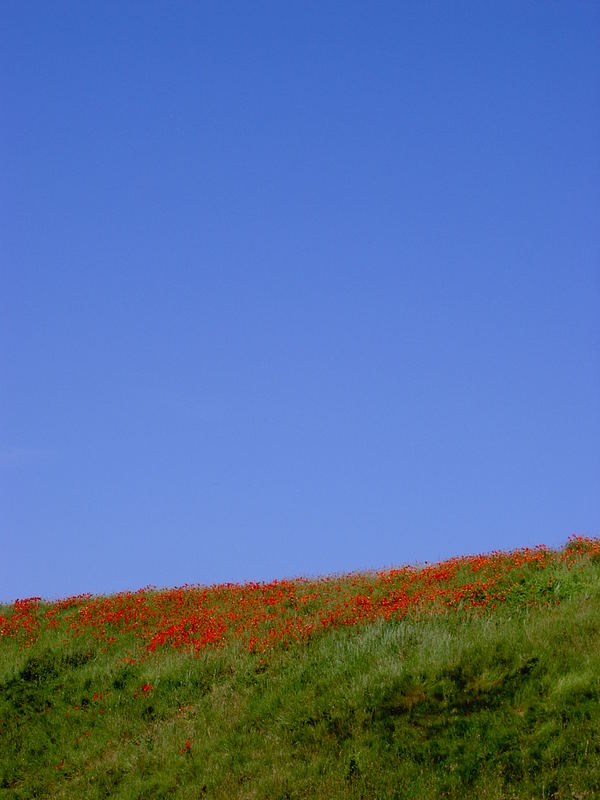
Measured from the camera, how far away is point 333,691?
1209 centimetres

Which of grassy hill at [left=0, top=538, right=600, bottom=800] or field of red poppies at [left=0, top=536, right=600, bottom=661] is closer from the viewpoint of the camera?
grassy hill at [left=0, top=538, right=600, bottom=800]

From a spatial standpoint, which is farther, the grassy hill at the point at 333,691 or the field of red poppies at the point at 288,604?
the field of red poppies at the point at 288,604

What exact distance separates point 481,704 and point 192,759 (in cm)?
433

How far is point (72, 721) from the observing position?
1418 cm

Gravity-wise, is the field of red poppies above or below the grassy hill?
above

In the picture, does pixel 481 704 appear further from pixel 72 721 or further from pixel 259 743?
pixel 72 721

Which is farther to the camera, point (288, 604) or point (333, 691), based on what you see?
point (288, 604)

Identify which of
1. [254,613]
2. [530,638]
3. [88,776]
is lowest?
[88,776]

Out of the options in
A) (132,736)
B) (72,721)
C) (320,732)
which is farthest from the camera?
(72,721)

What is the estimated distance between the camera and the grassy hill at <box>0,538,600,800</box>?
33.1ft

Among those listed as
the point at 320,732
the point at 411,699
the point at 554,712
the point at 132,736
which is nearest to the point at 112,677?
the point at 132,736

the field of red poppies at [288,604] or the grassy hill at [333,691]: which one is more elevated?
the field of red poppies at [288,604]

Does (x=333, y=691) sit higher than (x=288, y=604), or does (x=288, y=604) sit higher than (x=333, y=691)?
(x=288, y=604)

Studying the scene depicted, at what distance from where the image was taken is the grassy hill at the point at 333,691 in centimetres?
1008
